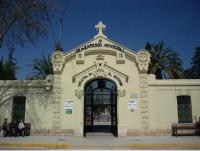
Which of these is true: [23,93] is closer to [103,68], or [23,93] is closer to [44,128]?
[44,128]

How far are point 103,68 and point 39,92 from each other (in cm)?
515

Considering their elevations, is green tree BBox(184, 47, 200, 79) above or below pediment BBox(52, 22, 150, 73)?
above

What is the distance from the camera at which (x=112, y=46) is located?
21.5 m

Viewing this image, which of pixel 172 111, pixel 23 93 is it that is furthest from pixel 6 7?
pixel 172 111

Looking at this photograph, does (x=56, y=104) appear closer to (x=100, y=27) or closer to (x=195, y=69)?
(x=100, y=27)

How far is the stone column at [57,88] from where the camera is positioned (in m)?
20.7

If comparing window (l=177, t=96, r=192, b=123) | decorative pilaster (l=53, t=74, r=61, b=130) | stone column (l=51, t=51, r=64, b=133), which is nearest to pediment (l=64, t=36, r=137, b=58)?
stone column (l=51, t=51, r=64, b=133)

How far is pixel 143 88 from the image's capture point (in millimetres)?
20812

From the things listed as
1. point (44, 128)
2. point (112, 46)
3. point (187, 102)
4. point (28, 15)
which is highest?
point (28, 15)

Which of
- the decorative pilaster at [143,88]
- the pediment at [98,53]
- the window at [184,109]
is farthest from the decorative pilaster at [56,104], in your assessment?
the window at [184,109]

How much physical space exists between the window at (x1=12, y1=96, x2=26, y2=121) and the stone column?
2.50 metres

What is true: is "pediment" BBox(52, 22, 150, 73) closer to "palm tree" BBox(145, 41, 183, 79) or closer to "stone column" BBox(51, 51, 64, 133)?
"stone column" BBox(51, 51, 64, 133)

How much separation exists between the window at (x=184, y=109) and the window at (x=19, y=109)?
11693mm

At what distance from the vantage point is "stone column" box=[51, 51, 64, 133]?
67.9ft
